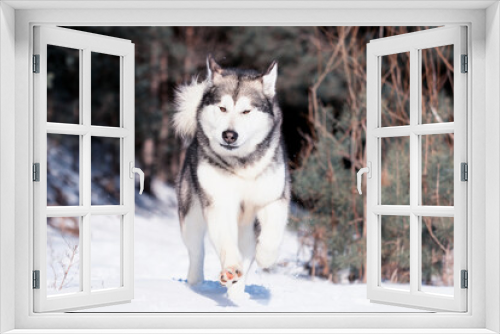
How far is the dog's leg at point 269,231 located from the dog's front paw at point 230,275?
0.27m

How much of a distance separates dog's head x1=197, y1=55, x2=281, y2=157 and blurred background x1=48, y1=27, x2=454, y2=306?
4.29 ft

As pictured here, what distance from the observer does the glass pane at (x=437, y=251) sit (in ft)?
18.5

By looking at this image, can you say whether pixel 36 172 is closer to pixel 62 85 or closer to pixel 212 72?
pixel 212 72

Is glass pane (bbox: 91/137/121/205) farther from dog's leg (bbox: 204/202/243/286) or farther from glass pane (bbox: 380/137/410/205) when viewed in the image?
glass pane (bbox: 380/137/410/205)

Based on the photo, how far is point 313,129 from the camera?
6.35 metres

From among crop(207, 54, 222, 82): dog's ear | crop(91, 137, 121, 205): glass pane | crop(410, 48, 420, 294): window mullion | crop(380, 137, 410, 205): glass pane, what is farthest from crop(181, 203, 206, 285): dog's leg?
crop(91, 137, 121, 205): glass pane

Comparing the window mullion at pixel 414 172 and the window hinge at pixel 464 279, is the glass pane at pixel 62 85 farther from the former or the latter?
the window hinge at pixel 464 279

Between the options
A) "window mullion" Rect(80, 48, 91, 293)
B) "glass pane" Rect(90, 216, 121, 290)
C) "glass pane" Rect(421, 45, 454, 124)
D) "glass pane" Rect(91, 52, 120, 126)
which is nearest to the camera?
"window mullion" Rect(80, 48, 91, 293)

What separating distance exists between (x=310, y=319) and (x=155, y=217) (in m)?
4.40

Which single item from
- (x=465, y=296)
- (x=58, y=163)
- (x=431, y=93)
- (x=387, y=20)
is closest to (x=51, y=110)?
(x=58, y=163)

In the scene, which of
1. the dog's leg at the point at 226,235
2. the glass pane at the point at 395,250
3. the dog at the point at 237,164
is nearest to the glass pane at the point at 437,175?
the glass pane at the point at 395,250

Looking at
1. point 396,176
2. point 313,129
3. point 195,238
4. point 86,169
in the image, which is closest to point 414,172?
point 86,169

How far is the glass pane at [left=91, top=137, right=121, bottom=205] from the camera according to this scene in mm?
7316

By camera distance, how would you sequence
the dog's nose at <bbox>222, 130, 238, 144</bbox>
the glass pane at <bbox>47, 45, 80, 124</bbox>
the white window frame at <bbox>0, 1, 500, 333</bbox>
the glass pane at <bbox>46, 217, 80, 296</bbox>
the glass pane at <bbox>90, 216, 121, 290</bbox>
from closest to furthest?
the white window frame at <bbox>0, 1, 500, 333</bbox>
the dog's nose at <bbox>222, 130, 238, 144</bbox>
the glass pane at <bbox>46, 217, 80, 296</bbox>
the glass pane at <bbox>90, 216, 121, 290</bbox>
the glass pane at <bbox>47, 45, 80, 124</bbox>
